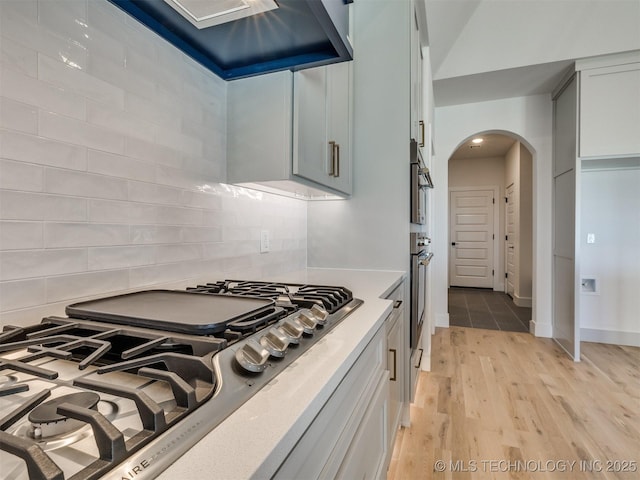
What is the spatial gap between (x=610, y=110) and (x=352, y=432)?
359 centimetres

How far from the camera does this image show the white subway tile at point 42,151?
0.73 meters

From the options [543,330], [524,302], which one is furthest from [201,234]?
[524,302]

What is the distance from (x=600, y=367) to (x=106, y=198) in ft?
12.0

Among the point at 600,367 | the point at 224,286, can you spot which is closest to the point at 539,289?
the point at 600,367

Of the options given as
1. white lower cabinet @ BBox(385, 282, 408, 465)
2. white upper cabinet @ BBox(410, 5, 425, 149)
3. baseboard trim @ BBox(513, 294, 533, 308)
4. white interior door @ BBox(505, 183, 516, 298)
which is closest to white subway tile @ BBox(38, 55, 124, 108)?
white lower cabinet @ BBox(385, 282, 408, 465)

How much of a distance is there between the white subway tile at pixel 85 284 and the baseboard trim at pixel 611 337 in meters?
4.23

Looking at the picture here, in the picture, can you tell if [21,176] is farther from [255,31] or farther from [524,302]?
[524,302]

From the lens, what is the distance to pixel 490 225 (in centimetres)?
671

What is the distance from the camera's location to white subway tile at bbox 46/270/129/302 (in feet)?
2.66

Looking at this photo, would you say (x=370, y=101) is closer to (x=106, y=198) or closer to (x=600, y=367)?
(x=106, y=198)

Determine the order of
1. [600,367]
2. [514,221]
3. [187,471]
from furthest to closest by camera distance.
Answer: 1. [514,221]
2. [600,367]
3. [187,471]

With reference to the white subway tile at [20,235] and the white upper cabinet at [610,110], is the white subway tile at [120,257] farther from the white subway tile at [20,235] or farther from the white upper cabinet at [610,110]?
the white upper cabinet at [610,110]

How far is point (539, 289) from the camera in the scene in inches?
142

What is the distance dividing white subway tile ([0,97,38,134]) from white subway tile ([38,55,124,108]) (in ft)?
0.29
